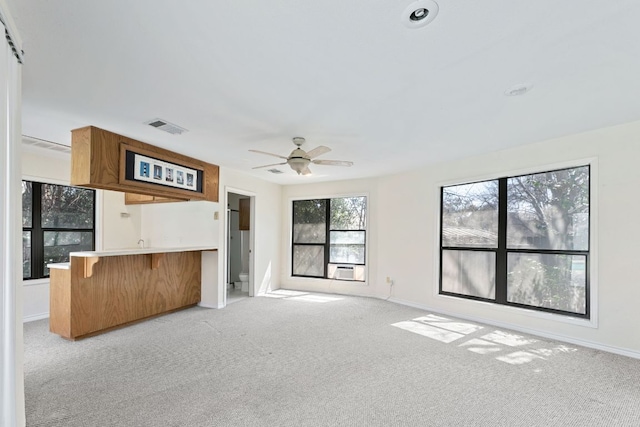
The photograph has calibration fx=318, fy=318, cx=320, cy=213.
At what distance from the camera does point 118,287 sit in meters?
4.25

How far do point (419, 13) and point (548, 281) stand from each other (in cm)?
383

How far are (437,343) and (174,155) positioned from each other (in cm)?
419

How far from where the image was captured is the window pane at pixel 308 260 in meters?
6.89

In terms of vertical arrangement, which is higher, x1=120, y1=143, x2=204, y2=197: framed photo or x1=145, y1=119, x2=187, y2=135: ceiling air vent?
x1=145, y1=119, x2=187, y2=135: ceiling air vent

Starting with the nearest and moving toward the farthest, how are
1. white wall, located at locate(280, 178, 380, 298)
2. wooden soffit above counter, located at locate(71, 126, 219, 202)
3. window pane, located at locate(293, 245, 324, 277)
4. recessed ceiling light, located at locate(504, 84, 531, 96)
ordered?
recessed ceiling light, located at locate(504, 84, 531, 96)
wooden soffit above counter, located at locate(71, 126, 219, 202)
white wall, located at locate(280, 178, 380, 298)
window pane, located at locate(293, 245, 324, 277)

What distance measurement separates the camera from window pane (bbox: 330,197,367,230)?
649cm

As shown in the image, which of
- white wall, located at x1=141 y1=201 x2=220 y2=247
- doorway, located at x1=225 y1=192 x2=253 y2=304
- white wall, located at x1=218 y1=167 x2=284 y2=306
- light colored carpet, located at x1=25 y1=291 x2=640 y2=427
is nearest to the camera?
light colored carpet, located at x1=25 y1=291 x2=640 y2=427

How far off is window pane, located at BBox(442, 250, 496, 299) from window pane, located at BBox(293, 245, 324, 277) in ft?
8.62

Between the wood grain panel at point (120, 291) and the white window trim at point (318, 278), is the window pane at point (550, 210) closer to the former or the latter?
the white window trim at point (318, 278)

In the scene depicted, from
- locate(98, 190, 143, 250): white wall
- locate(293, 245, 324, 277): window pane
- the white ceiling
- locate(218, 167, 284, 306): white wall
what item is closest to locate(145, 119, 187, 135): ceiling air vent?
the white ceiling

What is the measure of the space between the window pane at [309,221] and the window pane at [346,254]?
331 mm

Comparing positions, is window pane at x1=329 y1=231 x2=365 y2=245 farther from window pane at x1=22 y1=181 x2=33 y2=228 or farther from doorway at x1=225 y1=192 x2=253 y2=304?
window pane at x1=22 y1=181 x2=33 y2=228

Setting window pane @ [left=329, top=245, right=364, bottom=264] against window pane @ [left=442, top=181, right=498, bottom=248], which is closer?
window pane @ [left=442, top=181, right=498, bottom=248]

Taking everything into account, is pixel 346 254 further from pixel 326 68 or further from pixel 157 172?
pixel 326 68
